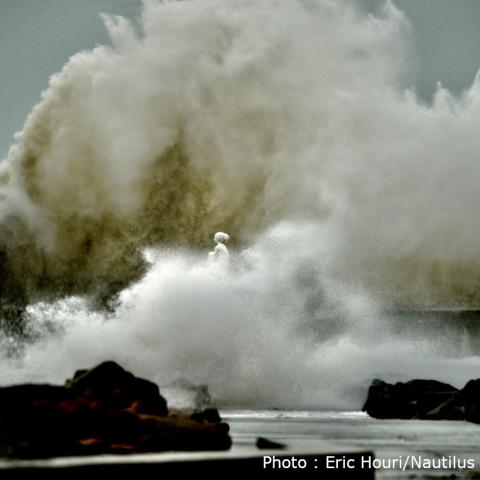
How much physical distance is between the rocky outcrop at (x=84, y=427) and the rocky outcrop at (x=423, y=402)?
151 ft

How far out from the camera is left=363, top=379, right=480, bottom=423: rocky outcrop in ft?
198

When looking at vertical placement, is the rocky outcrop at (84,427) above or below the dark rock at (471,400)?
above

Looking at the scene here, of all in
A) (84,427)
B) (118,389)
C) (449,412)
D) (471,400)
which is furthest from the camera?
(449,412)

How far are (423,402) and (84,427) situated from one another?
215ft

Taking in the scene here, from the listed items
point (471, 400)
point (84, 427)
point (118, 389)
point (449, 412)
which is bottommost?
point (449, 412)

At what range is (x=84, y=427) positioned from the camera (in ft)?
39.2

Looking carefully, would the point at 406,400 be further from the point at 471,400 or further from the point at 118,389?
the point at 118,389

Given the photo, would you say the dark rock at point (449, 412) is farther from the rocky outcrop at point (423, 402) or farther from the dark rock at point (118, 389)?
the dark rock at point (118, 389)

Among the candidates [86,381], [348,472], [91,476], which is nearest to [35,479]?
[91,476]

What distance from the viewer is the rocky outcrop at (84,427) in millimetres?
11352

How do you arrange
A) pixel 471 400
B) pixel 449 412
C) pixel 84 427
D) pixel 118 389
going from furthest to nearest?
1. pixel 449 412
2. pixel 471 400
3. pixel 118 389
4. pixel 84 427

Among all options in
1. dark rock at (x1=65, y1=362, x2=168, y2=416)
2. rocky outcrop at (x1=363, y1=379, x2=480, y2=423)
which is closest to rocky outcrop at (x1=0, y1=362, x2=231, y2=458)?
dark rock at (x1=65, y1=362, x2=168, y2=416)

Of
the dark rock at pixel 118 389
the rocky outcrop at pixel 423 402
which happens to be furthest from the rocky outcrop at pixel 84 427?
the rocky outcrop at pixel 423 402

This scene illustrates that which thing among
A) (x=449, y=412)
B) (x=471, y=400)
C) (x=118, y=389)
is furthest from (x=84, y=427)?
(x=449, y=412)
